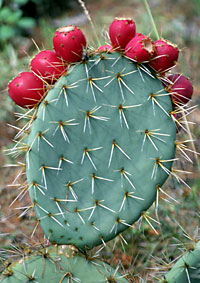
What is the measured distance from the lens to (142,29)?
124 inches

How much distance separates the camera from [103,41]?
265cm

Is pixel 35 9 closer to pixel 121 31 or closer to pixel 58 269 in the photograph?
pixel 121 31

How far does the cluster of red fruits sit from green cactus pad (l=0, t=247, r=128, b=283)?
0.49 meters

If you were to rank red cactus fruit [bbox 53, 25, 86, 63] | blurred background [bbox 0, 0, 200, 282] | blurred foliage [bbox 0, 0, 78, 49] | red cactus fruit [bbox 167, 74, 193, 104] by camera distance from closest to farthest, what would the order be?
red cactus fruit [bbox 53, 25, 86, 63], red cactus fruit [bbox 167, 74, 193, 104], blurred background [bbox 0, 0, 200, 282], blurred foliage [bbox 0, 0, 78, 49]

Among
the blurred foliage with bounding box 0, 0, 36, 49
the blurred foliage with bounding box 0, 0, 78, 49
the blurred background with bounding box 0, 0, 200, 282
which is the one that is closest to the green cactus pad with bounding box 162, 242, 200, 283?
the blurred background with bounding box 0, 0, 200, 282

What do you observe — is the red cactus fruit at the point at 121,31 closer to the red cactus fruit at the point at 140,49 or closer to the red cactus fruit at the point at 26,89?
the red cactus fruit at the point at 140,49

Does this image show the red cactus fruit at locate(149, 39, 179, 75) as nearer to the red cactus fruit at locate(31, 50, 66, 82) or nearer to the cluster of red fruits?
the cluster of red fruits

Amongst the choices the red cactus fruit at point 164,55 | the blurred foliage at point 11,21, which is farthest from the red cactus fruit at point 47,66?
the blurred foliage at point 11,21

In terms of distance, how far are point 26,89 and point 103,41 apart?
1515 mm

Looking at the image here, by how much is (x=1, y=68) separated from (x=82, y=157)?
1914 millimetres

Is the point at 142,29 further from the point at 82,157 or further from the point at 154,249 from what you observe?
the point at 82,157

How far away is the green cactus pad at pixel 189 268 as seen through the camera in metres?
1.20

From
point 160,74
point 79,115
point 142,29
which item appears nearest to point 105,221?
point 79,115

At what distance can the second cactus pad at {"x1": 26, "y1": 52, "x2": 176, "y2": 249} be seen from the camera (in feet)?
4.03
